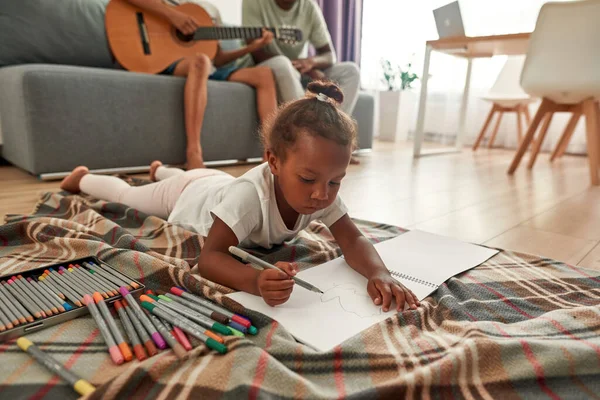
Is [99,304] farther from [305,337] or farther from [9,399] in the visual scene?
[305,337]

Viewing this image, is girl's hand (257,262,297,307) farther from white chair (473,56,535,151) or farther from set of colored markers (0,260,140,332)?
white chair (473,56,535,151)

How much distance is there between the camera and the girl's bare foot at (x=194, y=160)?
190cm

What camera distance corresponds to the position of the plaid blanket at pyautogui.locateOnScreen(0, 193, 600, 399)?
1.52ft

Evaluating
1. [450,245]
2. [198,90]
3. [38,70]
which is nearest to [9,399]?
[450,245]

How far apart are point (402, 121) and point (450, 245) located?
3269mm

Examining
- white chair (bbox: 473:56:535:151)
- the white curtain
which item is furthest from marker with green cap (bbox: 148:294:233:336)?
the white curtain

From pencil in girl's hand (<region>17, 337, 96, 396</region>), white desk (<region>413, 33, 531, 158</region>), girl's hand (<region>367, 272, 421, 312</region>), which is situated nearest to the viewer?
pencil in girl's hand (<region>17, 337, 96, 396</region>)

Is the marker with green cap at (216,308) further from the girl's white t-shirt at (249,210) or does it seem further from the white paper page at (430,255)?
the white paper page at (430,255)

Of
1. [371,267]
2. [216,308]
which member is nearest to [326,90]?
[371,267]

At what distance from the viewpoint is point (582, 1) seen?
189cm

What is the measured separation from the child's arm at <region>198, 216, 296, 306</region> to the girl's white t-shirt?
0.03m

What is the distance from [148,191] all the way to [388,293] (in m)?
0.82

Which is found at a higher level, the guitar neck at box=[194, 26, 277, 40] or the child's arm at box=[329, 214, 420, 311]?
the guitar neck at box=[194, 26, 277, 40]

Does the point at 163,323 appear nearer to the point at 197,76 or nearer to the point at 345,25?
the point at 197,76
